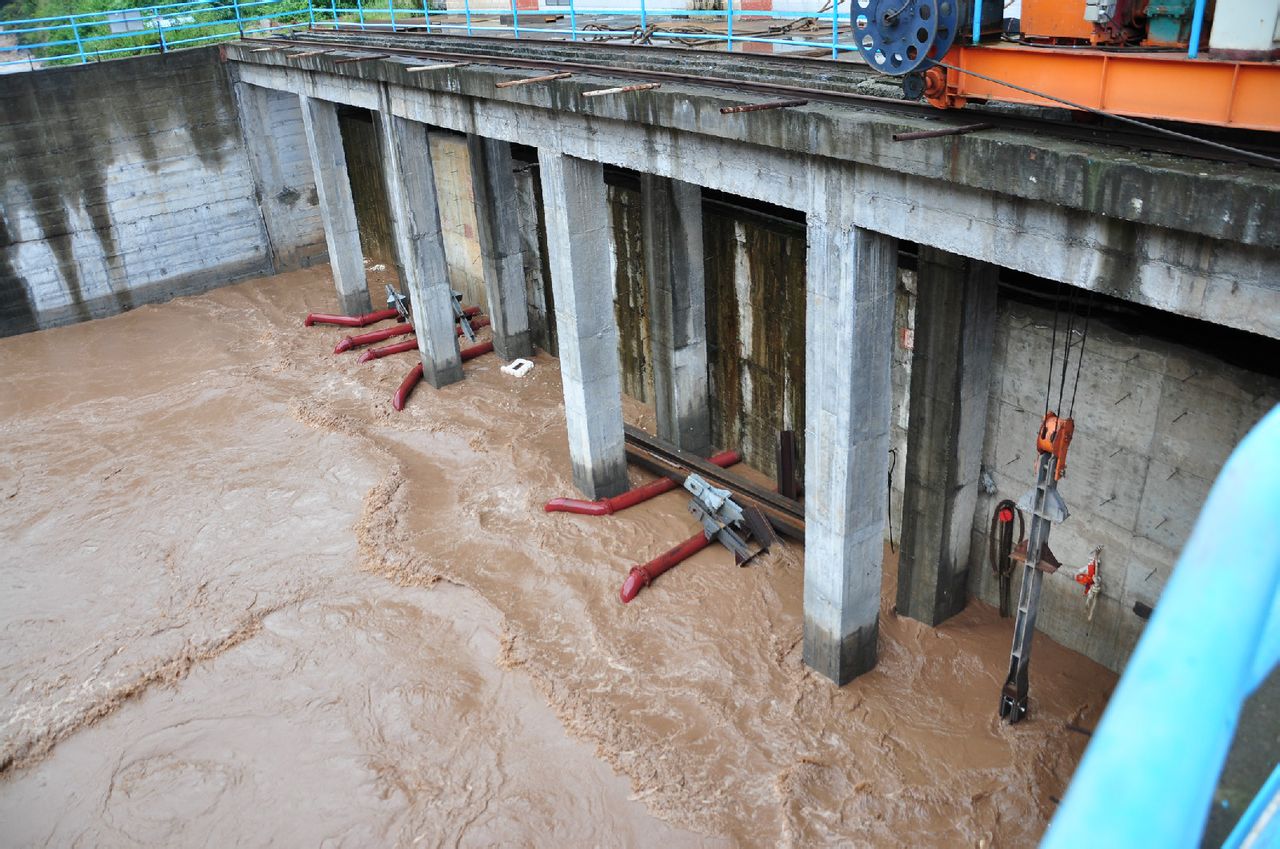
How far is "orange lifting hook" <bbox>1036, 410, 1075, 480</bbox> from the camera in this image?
8.29m

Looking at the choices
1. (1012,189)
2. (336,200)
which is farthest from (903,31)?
(336,200)

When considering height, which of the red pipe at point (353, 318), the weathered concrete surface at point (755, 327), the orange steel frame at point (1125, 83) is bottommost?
the red pipe at point (353, 318)

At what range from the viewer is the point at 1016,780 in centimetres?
926

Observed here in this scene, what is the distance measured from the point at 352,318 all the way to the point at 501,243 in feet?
17.2

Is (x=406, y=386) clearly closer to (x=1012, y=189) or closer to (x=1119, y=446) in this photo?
(x=1119, y=446)

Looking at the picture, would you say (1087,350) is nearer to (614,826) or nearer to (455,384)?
(614,826)

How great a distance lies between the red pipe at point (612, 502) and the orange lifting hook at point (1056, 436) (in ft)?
21.3

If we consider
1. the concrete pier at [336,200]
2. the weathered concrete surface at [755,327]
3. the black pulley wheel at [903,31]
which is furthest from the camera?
the concrete pier at [336,200]

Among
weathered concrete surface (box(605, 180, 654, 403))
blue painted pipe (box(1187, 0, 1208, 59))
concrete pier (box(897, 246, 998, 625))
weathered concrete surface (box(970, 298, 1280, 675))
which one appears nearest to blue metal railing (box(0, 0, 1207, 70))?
blue painted pipe (box(1187, 0, 1208, 59))

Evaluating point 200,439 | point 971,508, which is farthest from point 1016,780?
point 200,439

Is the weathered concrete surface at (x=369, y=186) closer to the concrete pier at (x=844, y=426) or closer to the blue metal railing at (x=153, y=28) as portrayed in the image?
the blue metal railing at (x=153, y=28)

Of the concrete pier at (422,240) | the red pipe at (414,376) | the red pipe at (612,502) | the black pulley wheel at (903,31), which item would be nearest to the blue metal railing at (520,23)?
the black pulley wheel at (903,31)

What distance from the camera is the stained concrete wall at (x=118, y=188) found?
21.5 meters

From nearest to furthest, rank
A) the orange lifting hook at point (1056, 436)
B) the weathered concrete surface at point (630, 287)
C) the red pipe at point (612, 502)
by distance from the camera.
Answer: the orange lifting hook at point (1056, 436) → the red pipe at point (612, 502) → the weathered concrete surface at point (630, 287)
